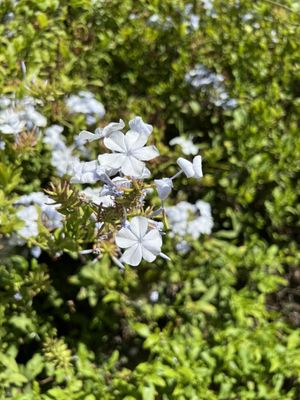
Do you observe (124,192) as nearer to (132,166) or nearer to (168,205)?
(132,166)

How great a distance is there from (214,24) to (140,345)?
151 cm

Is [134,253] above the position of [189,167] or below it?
below

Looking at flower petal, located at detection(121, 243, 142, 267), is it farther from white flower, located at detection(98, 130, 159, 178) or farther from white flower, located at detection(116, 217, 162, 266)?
white flower, located at detection(98, 130, 159, 178)

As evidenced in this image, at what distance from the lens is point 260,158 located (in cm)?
270

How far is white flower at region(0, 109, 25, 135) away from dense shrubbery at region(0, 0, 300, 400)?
4 cm

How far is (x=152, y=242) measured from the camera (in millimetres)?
1282

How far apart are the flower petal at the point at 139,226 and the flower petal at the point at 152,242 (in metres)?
0.01

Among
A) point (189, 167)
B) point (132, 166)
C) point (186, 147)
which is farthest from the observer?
point (186, 147)

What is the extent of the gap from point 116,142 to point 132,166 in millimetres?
70

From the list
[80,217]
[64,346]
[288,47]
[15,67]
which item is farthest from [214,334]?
[288,47]

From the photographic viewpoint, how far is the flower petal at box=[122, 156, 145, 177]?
126 centimetres

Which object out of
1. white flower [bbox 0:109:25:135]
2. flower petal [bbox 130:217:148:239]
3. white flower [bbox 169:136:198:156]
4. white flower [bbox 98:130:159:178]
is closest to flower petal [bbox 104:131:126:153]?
white flower [bbox 98:130:159:178]

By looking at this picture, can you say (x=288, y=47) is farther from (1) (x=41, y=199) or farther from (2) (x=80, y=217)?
(2) (x=80, y=217)

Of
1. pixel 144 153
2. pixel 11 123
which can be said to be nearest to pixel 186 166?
pixel 144 153
